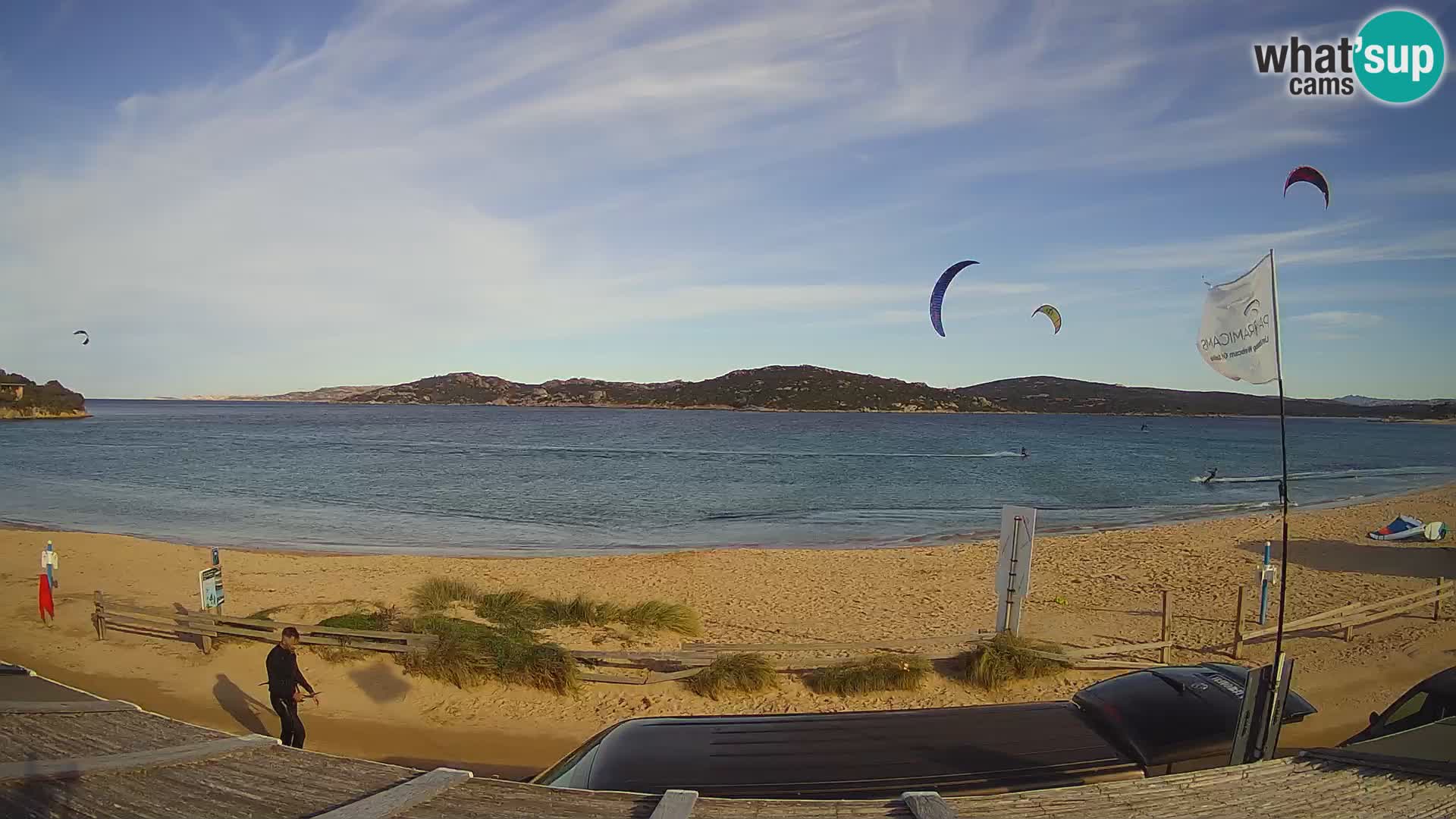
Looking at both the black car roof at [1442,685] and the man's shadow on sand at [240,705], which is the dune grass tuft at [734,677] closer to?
the man's shadow on sand at [240,705]

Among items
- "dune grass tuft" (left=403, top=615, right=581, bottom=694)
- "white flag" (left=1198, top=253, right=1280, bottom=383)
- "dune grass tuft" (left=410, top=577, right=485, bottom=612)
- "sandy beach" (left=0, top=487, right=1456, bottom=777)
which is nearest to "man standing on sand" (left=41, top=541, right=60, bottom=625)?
"sandy beach" (left=0, top=487, right=1456, bottom=777)

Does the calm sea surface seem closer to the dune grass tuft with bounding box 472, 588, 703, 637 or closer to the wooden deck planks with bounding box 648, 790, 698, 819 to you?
the dune grass tuft with bounding box 472, 588, 703, 637

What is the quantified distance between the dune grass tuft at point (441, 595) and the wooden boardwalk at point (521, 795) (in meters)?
10.6

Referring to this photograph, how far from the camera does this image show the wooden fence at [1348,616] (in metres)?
10.5

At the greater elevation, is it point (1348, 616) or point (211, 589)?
point (211, 589)

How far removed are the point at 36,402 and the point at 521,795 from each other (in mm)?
152135

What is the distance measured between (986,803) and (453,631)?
899 cm

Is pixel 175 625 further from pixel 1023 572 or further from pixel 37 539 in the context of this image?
pixel 37 539

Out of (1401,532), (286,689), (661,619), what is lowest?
(661,619)

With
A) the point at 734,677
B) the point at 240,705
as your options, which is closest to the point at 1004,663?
the point at 734,677

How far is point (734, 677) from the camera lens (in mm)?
9227

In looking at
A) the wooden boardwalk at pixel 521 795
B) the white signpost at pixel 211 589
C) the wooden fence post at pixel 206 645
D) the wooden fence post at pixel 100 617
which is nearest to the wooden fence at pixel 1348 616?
the wooden boardwalk at pixel 521 795

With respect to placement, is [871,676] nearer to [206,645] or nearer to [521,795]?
[521,795]

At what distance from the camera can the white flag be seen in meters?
5.08
